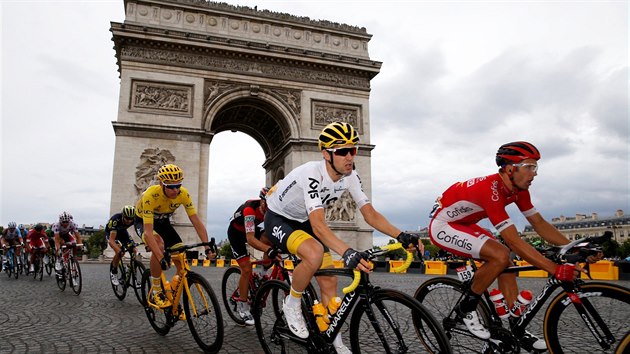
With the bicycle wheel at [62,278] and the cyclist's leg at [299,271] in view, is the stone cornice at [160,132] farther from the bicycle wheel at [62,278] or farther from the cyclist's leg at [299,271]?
the cyclist's leg at [299,271]

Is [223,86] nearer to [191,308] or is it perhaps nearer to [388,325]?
[191,308]

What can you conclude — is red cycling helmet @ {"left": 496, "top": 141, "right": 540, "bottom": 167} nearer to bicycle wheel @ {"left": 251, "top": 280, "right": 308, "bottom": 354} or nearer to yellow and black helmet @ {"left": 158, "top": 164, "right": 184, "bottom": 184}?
bicycle wheel @ {"left": 251, "top": 280, "right": 308, "bottom": 354}

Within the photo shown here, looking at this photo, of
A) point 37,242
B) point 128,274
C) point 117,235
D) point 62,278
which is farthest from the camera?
point 37,242

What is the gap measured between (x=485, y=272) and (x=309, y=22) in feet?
82.8

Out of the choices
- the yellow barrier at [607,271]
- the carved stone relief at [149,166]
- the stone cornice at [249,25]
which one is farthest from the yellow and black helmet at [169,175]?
the stone cornice at [249,25]

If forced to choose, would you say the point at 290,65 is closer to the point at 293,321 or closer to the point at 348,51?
the point at 348,51

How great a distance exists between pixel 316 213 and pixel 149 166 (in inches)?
810

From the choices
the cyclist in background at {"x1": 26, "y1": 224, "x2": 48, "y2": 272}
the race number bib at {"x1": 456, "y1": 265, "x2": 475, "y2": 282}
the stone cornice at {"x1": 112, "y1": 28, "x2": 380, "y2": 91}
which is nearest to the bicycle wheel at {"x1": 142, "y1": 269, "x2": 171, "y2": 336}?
the race number bib at {"x1": 456, "y1": 265, "x2": 475, "y2": 282}

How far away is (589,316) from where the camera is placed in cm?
279

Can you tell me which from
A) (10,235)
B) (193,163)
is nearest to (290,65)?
(193,163)

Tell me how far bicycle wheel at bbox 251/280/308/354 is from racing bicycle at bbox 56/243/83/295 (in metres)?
5.76

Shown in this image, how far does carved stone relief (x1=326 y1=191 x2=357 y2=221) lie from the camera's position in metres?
24.3

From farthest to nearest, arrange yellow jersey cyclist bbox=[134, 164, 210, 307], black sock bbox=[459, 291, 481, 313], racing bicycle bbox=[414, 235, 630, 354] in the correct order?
1. yellow jersey cyclist bbox=[134, 164, 210, 307]
2. black sock bbox=[459, 291, 481, 313]
3. racing bicycle bbox=[414, 235, 630, 354]

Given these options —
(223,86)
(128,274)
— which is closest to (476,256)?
(128,274)
